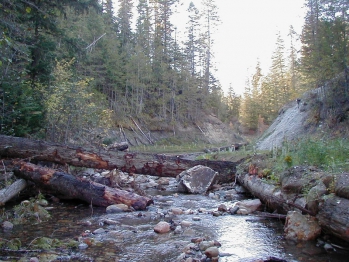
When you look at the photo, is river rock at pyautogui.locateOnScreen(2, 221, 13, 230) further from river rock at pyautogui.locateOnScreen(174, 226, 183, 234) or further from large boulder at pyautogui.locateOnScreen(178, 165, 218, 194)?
large boulder at pyautogui.locateOnScreen(178, 165, 218, 194)

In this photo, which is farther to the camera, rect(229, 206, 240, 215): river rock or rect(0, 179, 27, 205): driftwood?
rect(0, 179, 27, 205): driftwood

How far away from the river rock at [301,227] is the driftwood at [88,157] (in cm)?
558

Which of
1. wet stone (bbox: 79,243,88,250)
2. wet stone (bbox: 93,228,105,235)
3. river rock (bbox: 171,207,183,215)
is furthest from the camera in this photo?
river rock (bbox: 171,207,183,215)

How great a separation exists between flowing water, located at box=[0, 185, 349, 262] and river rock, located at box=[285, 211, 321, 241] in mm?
149

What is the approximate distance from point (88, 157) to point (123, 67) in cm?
3560

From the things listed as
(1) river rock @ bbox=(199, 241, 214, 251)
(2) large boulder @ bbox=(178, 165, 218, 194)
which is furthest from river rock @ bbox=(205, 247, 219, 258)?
(2) large boulder @ bbox=(178, 165, 218, 194)

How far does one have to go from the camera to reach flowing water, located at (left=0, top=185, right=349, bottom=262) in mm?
4496

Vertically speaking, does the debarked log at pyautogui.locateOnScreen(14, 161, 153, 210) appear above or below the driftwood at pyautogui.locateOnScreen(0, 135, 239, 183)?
below

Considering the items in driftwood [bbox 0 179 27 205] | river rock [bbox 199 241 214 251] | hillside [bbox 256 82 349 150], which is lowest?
river rock [bbox 199 241 214 251]

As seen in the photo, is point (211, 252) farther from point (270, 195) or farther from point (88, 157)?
point (88, 157)

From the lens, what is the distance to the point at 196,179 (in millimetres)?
10742

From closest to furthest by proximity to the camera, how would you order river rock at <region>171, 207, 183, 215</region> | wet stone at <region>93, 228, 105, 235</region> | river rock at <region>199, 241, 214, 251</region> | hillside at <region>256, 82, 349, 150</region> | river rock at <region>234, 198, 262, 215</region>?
1. river rock at <region>199, 241, 214, 251</region>
2. wet stone at <region>93, 228, 105, 235</region>
3. river rock at <region>234, 198, 262, 215</region>
4. river rock at <region>171, 207, 183, 215</region>
5. hillside at <region>256, 82, 349, 150</region>

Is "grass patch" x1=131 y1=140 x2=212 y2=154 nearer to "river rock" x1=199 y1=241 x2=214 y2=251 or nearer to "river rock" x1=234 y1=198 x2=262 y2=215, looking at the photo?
"river rock" x1=234 y1=198 x2=262 y2=215

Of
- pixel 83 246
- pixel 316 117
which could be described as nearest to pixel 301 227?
pixel 83 246
